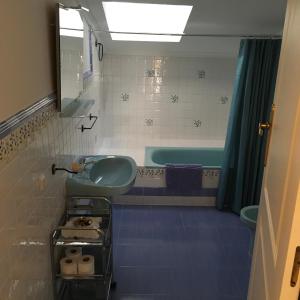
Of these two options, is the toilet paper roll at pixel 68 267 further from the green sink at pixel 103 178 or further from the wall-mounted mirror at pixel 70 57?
the wall-mounted mirror at pixel 70 57

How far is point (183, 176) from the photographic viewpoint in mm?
3494

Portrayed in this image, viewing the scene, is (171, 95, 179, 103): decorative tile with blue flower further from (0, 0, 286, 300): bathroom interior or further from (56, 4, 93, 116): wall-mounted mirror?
(56, 4, 93, 116): wall-mounted mirror

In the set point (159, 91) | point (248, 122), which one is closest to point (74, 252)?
point (248, 122)

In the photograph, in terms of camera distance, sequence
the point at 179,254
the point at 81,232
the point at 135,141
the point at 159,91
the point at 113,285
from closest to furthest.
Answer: the point at 81,232 → the point at 113,285 → the point at 179,254 → the point at 159,91 → the point at 135,141

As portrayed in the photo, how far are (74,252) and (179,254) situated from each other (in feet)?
3.61

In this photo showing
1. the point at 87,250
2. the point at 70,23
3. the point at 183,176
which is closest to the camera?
the point at 70,23

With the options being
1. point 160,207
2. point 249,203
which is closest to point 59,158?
point 160,207

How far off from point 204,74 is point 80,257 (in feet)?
9.73

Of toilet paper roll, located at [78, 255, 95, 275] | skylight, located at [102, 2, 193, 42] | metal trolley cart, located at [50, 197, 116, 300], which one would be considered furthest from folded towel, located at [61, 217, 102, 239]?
skylight, located at [102, 2, 193, 42]

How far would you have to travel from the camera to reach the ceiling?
228cm

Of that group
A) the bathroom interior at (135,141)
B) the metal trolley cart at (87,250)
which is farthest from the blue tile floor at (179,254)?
the metal trolley cart at (87,250)

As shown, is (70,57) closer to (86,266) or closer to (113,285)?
(86,266)

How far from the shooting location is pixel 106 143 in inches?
165

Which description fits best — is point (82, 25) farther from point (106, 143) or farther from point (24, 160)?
point (106, 143)
